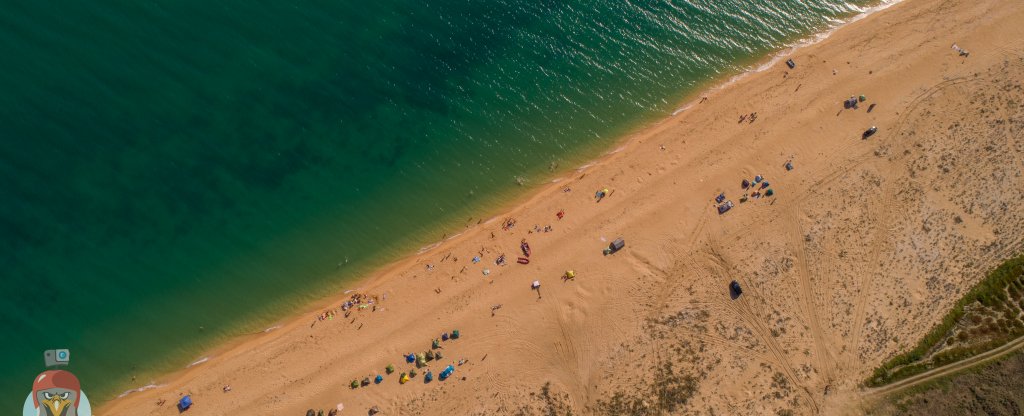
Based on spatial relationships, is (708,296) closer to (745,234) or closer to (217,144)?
(745,234)

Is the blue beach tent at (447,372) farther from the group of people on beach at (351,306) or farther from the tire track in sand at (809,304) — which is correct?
the tire track in sand at (809,304)

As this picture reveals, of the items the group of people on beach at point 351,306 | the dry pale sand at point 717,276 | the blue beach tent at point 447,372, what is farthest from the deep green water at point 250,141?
the blue beach tent at point 447,372

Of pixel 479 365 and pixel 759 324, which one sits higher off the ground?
pixel 479 365

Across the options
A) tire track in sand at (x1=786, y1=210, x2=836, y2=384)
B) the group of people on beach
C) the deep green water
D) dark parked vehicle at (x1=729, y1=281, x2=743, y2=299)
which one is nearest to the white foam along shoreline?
the deep green water

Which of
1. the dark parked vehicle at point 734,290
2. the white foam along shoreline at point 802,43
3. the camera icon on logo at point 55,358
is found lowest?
the dark parked vehicle at point 734,290

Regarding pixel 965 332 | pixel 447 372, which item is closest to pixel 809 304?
pixel 965 332

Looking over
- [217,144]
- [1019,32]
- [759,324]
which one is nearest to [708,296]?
[759,324]

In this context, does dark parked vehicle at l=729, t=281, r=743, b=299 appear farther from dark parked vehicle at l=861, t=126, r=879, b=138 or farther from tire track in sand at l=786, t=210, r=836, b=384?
dark parked vehicle at l=861, t=126, r=879, b=138
